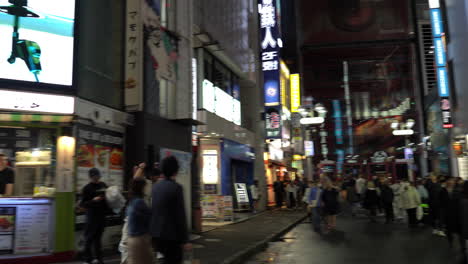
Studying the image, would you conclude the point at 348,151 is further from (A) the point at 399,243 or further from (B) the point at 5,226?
(B) the point at 5,226

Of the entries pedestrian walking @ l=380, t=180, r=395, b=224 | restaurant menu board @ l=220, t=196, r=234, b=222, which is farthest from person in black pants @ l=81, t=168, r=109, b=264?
pedestrian walking @ l=380, t=180, r=395, b=224

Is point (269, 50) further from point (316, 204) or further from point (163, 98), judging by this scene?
point (163, 98)

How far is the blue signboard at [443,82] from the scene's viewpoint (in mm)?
25484

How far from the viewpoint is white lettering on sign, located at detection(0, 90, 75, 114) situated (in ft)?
26.7

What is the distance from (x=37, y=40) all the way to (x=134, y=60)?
8.71 feet

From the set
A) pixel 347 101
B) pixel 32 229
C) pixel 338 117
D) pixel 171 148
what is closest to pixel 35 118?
pixel 32 229

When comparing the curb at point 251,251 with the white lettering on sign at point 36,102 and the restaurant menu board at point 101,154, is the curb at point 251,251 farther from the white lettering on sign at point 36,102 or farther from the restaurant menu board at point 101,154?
the white lettering on sign at point 36,102

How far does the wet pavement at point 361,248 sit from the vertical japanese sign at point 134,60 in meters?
4.94

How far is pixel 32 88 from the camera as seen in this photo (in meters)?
8.59

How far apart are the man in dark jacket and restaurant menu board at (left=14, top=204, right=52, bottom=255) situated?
16.3 ft

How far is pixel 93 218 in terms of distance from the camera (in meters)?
7.69

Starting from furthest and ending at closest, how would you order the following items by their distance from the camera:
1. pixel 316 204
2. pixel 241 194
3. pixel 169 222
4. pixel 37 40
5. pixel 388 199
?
1. pixel 241 194
2. pixel 388 199
3. pixel 316 204
4. pixel 37 40
5. pixel 169 222

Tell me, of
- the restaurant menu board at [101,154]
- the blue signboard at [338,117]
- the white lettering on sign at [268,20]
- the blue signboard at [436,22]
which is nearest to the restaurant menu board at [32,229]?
the restaurant menu board at [101,154]

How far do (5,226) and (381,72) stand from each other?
5370cm
